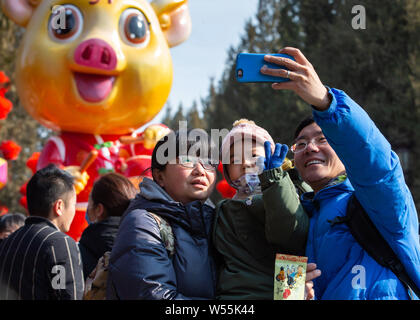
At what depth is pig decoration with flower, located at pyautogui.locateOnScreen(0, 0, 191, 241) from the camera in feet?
17.4

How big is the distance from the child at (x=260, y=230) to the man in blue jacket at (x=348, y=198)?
0.12m

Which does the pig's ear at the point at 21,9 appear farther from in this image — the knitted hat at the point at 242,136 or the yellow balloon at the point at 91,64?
the knitted hat at the point at 242,136

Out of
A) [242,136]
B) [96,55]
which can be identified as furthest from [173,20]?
[242,136]

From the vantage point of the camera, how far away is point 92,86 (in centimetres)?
537

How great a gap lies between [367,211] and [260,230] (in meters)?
0.40

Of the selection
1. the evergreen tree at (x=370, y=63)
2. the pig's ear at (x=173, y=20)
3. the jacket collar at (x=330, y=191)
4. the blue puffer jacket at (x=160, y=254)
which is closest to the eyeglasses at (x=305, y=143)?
the jacket collar at (x=330, y=191)

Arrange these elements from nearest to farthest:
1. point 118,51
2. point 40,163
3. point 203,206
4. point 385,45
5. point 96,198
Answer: point 203,206 → point 96,198 → point 118,51 → point 40,163 → point 385,45

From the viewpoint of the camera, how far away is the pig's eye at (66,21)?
17.4 feet

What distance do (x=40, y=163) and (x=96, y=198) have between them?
119 inches

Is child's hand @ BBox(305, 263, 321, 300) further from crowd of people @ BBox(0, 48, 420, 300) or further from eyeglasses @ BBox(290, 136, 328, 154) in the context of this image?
eyeglasses @ BBox(290, 136, 328, 154)

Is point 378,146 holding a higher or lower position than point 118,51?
lower
